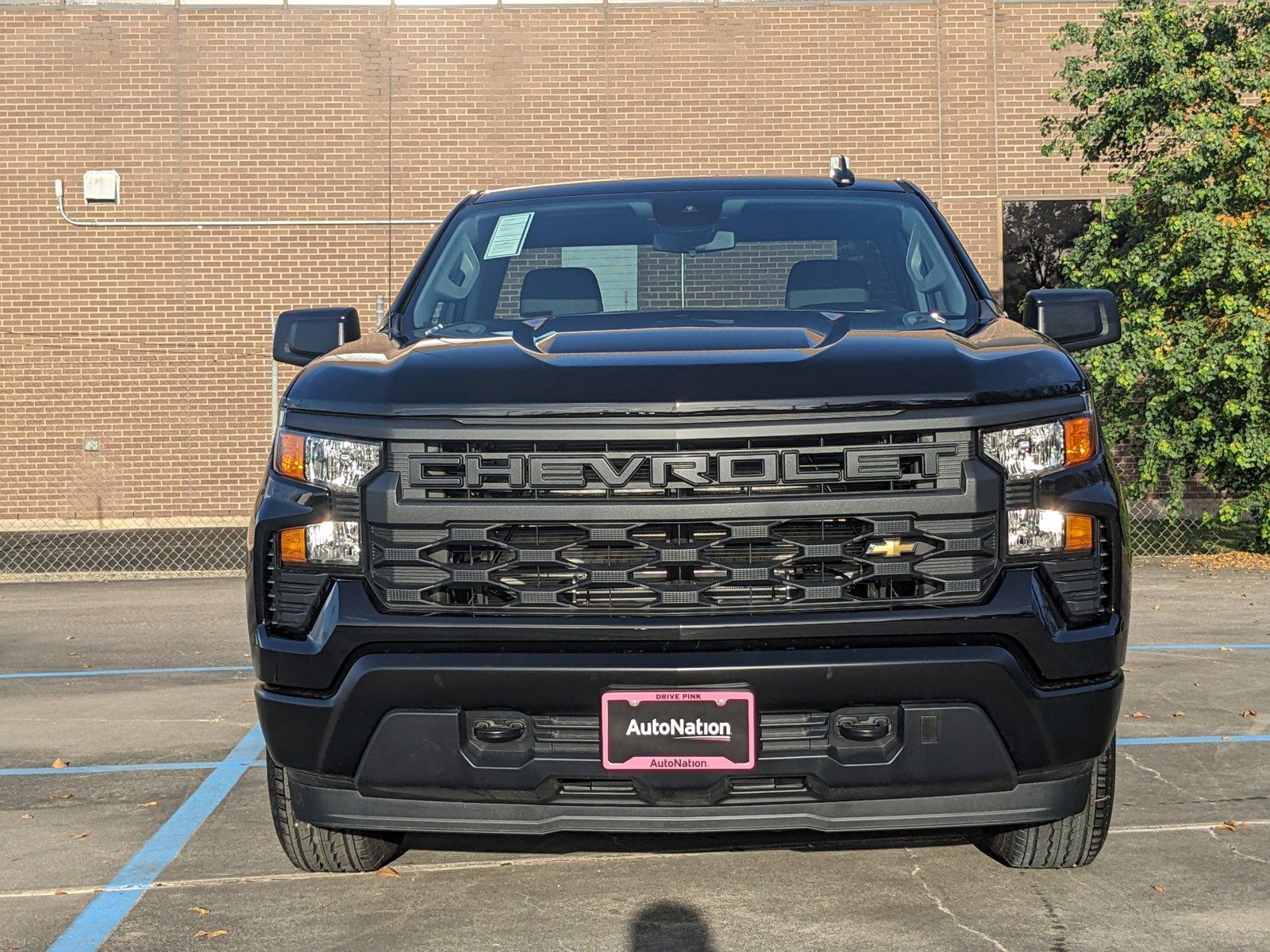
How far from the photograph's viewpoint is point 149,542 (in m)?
18.2

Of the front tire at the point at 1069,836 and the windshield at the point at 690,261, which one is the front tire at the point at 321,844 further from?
the front tire at the point at 1069,836

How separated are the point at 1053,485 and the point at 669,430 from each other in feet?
3.06

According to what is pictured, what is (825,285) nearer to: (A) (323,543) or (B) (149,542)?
(A) (323,543)

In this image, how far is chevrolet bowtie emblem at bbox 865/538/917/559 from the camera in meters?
3.88

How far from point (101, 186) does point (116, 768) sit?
14.3m

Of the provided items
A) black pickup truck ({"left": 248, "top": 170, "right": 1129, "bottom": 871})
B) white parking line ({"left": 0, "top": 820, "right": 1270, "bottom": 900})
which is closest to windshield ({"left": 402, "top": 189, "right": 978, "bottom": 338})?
black pickup truck ({"left": 248, "top": 170, "right": 1129, "bottom": 871})

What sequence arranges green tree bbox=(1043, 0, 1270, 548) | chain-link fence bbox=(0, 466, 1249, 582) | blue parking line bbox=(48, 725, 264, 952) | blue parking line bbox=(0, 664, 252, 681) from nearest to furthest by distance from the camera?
blue parking line bbox=(48, 725, 264, 952) → blue parking line bbox=(0, 664, 252, 681) → green tree bbox=(1043, 0, 1270, 548) → chain-link fence bbox=(0, 466, 1249, 582)

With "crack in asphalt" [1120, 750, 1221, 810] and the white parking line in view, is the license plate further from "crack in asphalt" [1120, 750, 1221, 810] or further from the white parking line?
"crack in asphalt" [1120, 750, 1221, 810]

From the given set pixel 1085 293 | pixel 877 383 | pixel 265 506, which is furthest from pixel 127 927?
pixel 1085 293

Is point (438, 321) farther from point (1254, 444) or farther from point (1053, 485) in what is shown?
point (1254, 444)

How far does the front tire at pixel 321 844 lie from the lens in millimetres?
4543

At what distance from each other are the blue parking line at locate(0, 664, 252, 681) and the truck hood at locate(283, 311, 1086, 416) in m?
4.92

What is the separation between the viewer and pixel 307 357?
207 inches

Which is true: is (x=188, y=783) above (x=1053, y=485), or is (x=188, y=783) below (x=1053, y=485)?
below
